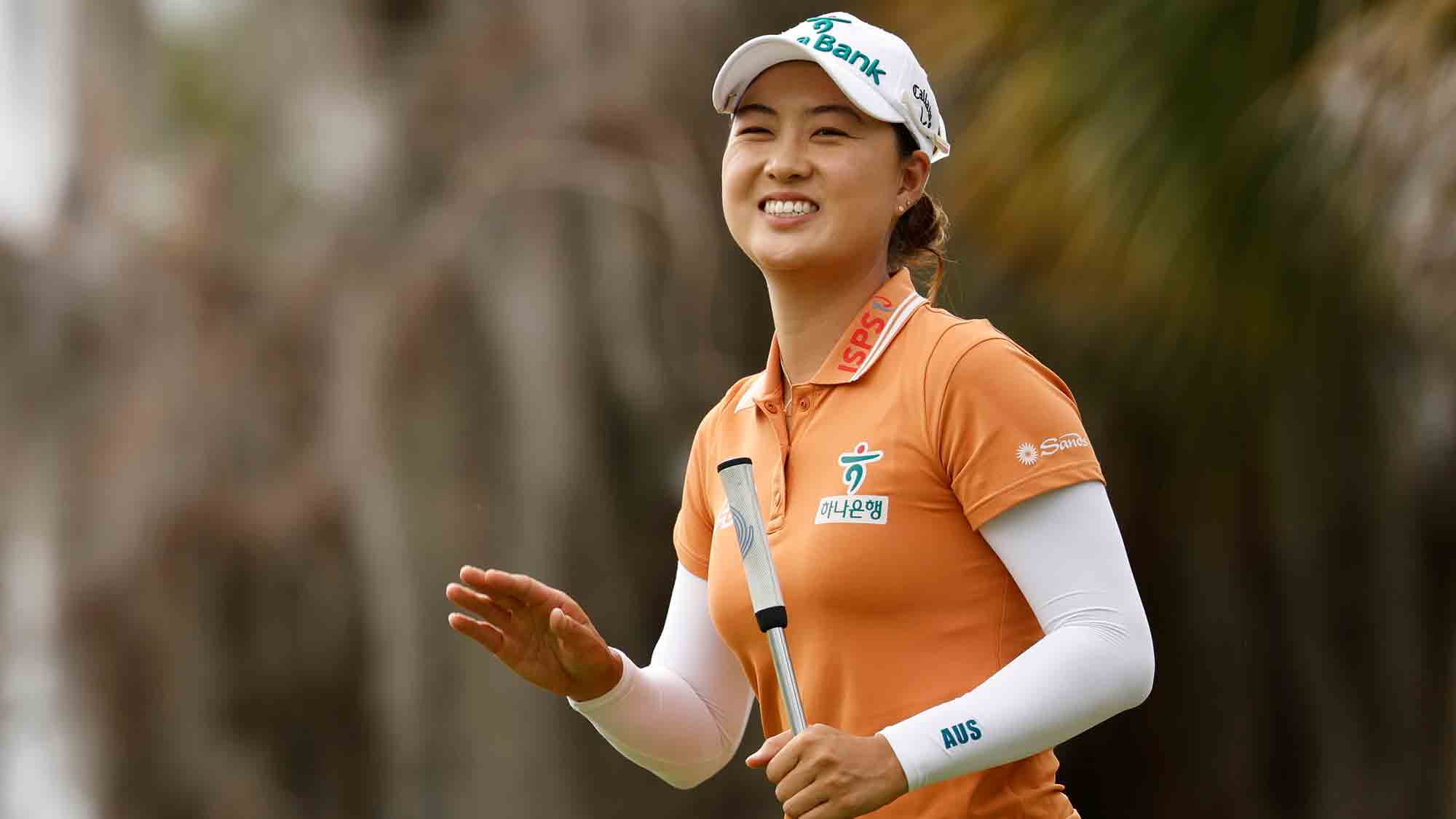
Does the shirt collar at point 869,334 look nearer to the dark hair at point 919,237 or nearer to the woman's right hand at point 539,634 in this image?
the dark hair at point 919,237

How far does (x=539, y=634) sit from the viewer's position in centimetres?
198

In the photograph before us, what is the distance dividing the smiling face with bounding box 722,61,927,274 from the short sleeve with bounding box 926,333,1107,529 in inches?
8.7

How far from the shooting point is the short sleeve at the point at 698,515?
2090 millimetres

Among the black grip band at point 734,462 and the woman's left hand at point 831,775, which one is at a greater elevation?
the black grip band at point 734,462

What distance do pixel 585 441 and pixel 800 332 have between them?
388 cm

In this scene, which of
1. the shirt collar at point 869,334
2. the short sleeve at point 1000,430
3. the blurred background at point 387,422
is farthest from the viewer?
the blurred background at point 387,422

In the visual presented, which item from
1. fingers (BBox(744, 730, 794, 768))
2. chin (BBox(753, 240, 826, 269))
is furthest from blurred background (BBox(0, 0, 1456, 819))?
fingers (BBox(744, 730, 794, 768))

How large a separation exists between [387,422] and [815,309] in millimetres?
4093

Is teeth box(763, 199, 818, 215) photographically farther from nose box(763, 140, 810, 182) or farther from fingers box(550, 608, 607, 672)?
fingers box(550, 608, 607, 672)

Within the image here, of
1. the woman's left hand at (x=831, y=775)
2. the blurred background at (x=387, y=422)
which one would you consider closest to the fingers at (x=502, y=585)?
the woman's left hand at (x=831, y=775)

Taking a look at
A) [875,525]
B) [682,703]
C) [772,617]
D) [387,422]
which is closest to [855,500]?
[875,525]

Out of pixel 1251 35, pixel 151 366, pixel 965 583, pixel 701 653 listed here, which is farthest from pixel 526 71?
pixel 965 583

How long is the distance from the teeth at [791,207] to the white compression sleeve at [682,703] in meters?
0.46

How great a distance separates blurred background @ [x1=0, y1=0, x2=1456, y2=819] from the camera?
520 centimetres
